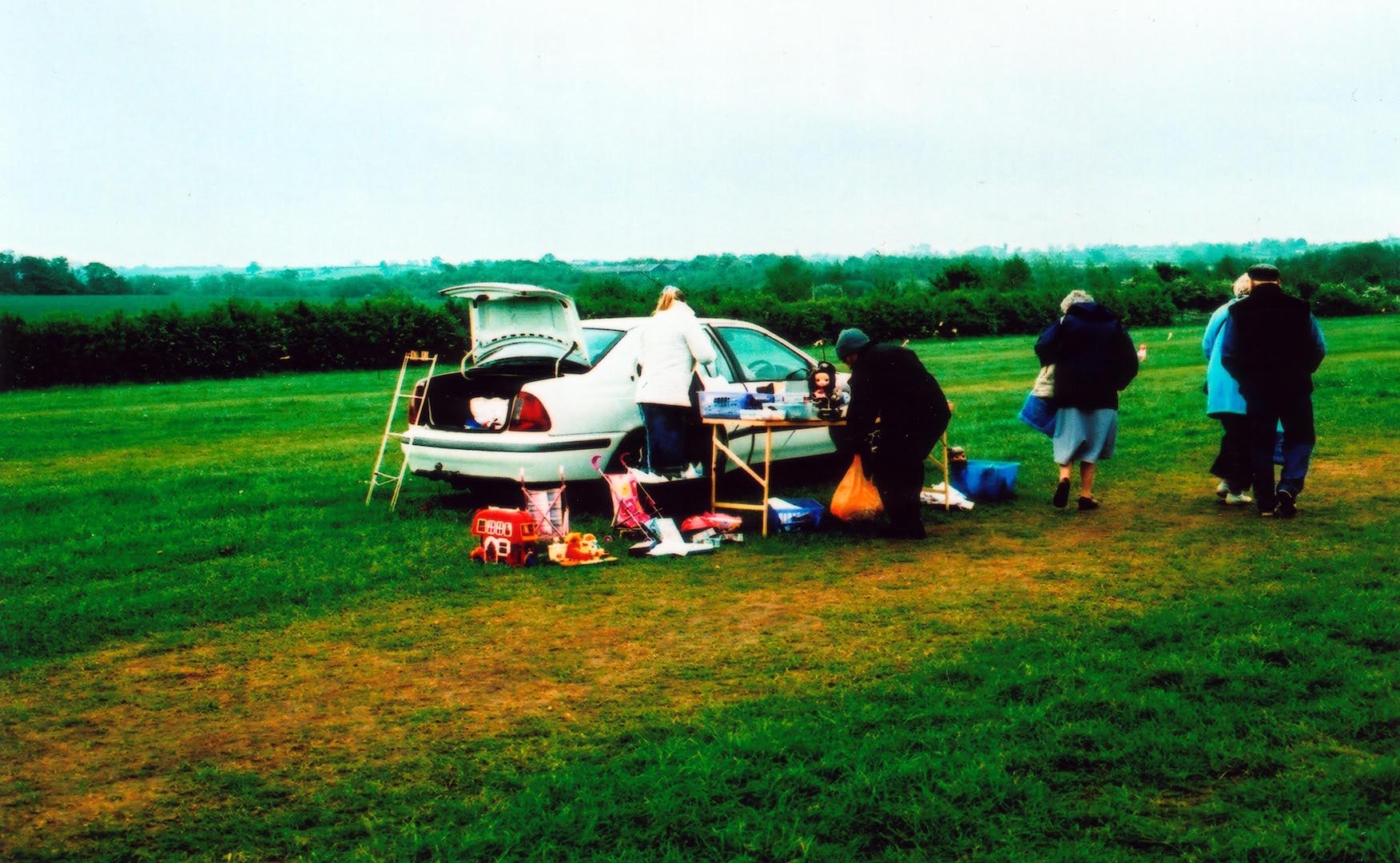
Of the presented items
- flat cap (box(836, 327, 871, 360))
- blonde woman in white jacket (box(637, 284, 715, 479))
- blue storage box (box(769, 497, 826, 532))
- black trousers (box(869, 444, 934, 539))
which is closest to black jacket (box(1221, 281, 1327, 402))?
black trousers (box(869, 444, 934, 539))

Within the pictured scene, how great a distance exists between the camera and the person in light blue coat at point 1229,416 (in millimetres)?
8727

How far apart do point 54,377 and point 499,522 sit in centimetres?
2637

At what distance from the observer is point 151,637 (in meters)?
6.05

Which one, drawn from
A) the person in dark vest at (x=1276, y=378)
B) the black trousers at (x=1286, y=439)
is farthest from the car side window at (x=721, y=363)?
the black trousers at (x=1286, y=439)

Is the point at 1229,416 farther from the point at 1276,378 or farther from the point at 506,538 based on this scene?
the point at 506,538

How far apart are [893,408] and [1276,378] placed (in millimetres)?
2826

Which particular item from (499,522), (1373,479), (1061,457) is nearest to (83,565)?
(499,522)

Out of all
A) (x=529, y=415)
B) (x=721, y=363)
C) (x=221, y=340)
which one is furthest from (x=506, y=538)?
(x=221, y=340)

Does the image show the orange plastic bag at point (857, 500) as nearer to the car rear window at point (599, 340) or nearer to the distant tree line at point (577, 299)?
the car rear window at point (599, 340)

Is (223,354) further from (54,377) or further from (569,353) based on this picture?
(569,353)

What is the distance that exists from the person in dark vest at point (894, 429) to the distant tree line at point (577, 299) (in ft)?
29.8

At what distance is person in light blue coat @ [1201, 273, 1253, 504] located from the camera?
28.6 feet

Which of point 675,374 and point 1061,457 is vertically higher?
point 675,374

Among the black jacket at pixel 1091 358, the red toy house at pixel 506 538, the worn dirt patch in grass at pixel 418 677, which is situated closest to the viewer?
the worn dirt patch in grass at pixel 418 677
